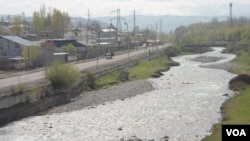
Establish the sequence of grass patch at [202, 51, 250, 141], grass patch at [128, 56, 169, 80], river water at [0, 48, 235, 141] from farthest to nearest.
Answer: grass patch at [128, 56, 169, 80]
river water at [0, 48, 235, 141]
grass patch at [202, 51, 250, 141]

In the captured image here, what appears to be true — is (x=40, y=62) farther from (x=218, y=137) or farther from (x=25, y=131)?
(x=218, y=137)

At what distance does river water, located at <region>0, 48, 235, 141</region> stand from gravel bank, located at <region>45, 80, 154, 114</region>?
4.86 ft

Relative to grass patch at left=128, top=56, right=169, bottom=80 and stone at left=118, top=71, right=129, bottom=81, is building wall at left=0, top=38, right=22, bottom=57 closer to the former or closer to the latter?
stone at left=118, top=71, right=129, bottom=81

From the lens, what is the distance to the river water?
34.7 m

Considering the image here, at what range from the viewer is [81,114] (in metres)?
44.1

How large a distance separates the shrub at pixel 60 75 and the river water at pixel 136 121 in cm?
563

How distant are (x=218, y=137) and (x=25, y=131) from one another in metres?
15.9

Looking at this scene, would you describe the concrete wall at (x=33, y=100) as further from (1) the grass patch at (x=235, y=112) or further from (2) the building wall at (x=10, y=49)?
(2) the building wall at (x=10, y=49)

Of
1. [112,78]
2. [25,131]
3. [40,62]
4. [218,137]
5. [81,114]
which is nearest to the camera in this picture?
[218,137]

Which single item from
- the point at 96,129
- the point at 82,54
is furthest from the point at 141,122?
the point at 82,54

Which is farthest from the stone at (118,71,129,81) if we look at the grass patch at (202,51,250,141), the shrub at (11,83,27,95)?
the shrub at (11,83,27,95)

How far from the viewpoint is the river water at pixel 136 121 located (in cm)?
3466

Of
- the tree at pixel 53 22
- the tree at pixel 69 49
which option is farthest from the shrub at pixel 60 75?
the tree at pixel 53 22

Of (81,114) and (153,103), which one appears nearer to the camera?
(81,114)
